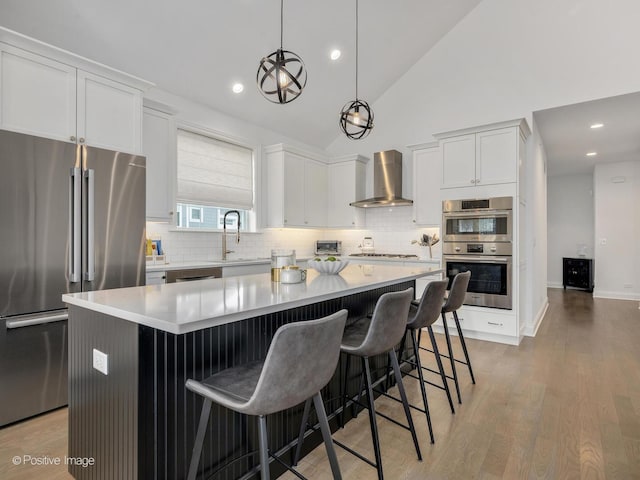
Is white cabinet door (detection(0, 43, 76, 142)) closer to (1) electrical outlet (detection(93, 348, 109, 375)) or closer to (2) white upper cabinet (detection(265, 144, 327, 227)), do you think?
(1) electrical outlet (detection(93, 348, 109, 375))

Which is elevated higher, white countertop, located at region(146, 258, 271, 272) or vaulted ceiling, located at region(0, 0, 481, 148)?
vaulted ceiling, located at region(0, 0, 481, 148)

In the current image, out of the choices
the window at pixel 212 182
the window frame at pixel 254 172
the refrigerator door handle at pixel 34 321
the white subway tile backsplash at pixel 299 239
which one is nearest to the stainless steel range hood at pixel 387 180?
the white subway tile backsplash at pixel 299 239

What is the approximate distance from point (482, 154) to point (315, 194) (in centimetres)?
260

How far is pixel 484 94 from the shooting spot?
502cm

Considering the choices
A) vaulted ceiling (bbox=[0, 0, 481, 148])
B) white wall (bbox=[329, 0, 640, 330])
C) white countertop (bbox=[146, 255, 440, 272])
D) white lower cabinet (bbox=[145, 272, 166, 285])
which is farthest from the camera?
white wall (bbox=[329, 0, 640, 330])

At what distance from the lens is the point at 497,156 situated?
425cm

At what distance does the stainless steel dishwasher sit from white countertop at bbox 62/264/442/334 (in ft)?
4.29

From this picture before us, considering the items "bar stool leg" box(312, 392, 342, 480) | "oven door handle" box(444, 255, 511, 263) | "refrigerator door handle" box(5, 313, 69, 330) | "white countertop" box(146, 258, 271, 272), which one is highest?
"oven door handle" box(444, 255, 511, 263)

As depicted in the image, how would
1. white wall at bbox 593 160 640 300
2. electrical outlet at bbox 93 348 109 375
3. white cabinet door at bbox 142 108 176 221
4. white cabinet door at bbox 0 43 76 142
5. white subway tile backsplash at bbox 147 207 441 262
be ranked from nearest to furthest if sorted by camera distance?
electrical outlet at bbox 93 348 109 375 < white cabinet door at bbox 0 43 76 142 < white cabinet door at bbox 142 108 176 221 < white subway tile backsplash at bbox 147 207 441 262 < white wall at bbox 593 160 640 300

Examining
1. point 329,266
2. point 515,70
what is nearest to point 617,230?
point 515,70

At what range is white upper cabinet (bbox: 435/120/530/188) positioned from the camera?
416 centimetres

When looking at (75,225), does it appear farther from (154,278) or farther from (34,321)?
(154,278)

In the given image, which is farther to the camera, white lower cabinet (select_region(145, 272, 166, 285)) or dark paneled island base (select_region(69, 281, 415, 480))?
white lower cabinet (select_region(145, 272, 166, 285))

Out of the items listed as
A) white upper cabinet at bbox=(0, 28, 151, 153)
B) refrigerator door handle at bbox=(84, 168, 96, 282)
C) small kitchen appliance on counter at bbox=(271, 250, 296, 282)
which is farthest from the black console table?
refrigerator door handle at bbox=(84, 168, 96, 282)
